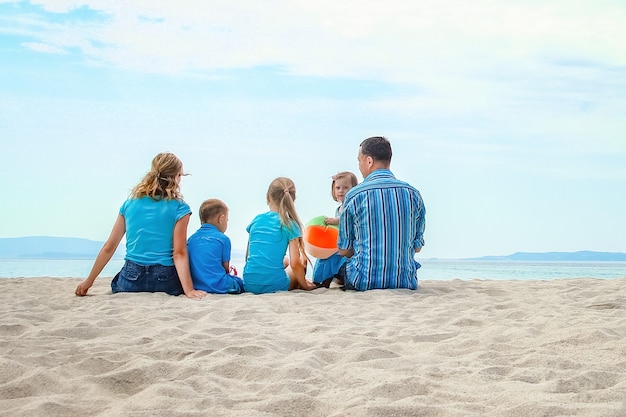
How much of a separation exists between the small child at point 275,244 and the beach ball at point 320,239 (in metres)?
0.19

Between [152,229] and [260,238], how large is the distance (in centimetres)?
97

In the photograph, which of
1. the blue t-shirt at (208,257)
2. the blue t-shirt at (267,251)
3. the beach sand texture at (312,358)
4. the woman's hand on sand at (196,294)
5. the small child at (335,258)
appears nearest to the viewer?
the beach sand texture at (312,358)

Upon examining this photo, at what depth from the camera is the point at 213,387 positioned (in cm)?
265

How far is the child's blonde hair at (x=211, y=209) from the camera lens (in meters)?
6.04

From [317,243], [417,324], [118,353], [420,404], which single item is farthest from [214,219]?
[420,404]

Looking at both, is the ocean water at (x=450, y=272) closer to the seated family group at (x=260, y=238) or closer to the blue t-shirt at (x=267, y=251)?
the seated family group at (x=260, y=238)

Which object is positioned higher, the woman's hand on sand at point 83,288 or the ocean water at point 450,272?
the woman's hand on sand at point 83,288

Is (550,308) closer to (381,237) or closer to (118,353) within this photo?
(381,237)

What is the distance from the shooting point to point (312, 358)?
3.09m

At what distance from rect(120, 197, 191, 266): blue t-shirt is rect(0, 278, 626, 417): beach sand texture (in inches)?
26.9

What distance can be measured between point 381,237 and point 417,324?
5.82 feet

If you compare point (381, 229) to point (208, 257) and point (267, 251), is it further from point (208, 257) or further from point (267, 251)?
point (208, 257)

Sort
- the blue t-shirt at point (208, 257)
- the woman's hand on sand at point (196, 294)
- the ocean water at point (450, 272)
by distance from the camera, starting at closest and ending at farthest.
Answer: the woman's hand on sand at point (196, 294), the blue t-shirt at point (208, 257), the ocean water at point (450, 272)

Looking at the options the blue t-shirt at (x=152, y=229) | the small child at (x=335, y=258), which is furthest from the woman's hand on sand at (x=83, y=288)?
the small child at (x=335, y=258)
